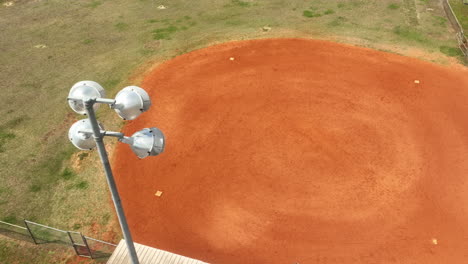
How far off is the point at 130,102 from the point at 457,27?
135ft

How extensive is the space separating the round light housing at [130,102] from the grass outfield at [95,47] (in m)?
14.0

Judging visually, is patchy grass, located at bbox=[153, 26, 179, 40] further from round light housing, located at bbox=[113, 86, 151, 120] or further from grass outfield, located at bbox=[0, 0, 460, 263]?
round light housing, located at bbox=[113, 86, 151, 120]

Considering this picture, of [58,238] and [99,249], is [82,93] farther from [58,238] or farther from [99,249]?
[58,238]

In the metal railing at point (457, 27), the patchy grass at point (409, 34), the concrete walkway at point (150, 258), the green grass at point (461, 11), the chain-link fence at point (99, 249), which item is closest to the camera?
the concrete walkway at point (150, 258)

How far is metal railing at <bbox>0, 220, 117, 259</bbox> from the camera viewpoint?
765 inches

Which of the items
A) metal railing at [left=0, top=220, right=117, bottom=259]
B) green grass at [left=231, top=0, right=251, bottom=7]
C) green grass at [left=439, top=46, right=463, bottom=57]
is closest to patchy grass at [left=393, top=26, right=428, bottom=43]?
green grass at [left=439, top=46, right=463, bottom=57]

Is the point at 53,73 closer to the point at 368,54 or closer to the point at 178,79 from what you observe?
the point at 178,79

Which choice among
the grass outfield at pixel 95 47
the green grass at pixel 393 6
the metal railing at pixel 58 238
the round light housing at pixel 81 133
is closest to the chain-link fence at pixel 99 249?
the metal railing at pixel 58 238

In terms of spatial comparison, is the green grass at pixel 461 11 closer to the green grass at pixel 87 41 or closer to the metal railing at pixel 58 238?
the green grass at pixel 87 41

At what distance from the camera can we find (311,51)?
34969mm

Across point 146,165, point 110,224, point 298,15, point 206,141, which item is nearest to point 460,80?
point 298,15

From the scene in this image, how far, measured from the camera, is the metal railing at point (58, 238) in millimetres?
19427

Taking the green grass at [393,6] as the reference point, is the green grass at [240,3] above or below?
above

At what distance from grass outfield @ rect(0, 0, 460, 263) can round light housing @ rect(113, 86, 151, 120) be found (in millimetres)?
14039
